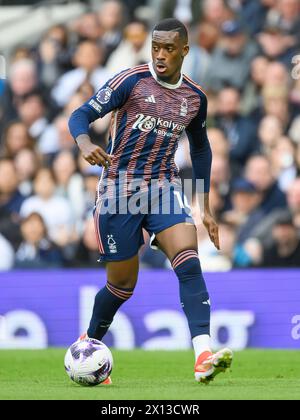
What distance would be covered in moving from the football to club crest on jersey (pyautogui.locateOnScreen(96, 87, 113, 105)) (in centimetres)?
178

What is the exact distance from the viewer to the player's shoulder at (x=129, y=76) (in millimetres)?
8055

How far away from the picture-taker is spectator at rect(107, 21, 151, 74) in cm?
1579

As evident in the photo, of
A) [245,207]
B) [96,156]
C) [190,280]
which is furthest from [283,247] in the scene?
[96,156]

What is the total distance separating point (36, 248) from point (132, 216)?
6.24 metres

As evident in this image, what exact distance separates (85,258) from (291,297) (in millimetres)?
3119

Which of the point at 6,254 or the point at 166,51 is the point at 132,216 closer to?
the point at 166,51

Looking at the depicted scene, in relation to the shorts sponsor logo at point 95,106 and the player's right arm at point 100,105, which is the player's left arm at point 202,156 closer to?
the player's right arm at point 100,105

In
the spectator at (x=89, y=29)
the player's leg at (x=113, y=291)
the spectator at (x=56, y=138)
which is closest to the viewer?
the player's leg at (x=113, y=291)

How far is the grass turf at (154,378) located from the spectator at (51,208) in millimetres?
2583

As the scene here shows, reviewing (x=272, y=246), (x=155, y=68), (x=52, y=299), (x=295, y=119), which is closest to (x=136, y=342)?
(x=52, y=299)

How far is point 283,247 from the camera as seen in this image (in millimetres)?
13242

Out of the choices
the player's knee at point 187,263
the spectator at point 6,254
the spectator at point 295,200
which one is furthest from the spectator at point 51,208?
the player's knee at point 187,263

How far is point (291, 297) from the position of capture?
40.6 ft

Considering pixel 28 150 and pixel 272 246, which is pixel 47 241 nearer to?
pixel 28 150
